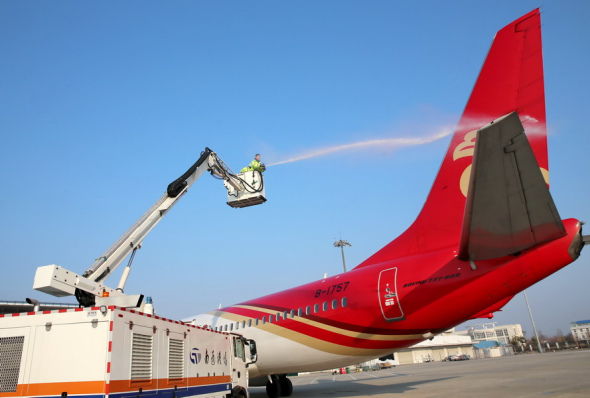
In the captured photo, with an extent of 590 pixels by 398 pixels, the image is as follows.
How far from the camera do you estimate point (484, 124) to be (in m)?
9.64

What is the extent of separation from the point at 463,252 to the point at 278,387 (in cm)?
1048

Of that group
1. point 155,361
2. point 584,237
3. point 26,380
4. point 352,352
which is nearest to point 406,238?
point 352,352

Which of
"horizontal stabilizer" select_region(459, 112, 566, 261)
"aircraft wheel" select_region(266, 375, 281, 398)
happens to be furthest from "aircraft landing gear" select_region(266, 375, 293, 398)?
"horizontal stabilizer" select_region(459, 112, 566, 261)

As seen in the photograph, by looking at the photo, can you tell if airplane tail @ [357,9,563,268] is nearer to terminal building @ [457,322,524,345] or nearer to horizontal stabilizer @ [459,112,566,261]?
horizontal stabilizer @ [459,112,566,261]

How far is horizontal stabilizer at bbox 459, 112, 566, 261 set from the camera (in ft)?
16.0

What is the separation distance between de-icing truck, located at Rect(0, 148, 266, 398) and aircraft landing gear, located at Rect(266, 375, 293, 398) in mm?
6481

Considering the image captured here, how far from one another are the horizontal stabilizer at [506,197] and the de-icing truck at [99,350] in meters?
5.61

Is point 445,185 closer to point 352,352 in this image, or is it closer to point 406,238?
point 406,238

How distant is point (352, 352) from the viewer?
11.6 m

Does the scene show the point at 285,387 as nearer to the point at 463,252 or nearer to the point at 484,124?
the point at 463,252

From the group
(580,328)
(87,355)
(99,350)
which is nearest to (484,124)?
(99,350)

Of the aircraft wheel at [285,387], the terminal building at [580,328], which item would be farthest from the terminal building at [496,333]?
the aircraft wheel at [285,387]

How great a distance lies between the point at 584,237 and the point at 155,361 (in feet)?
26.0

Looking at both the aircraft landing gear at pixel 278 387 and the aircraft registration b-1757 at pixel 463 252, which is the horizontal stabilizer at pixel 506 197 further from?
the aircraft landing gear at pixel 278 387
